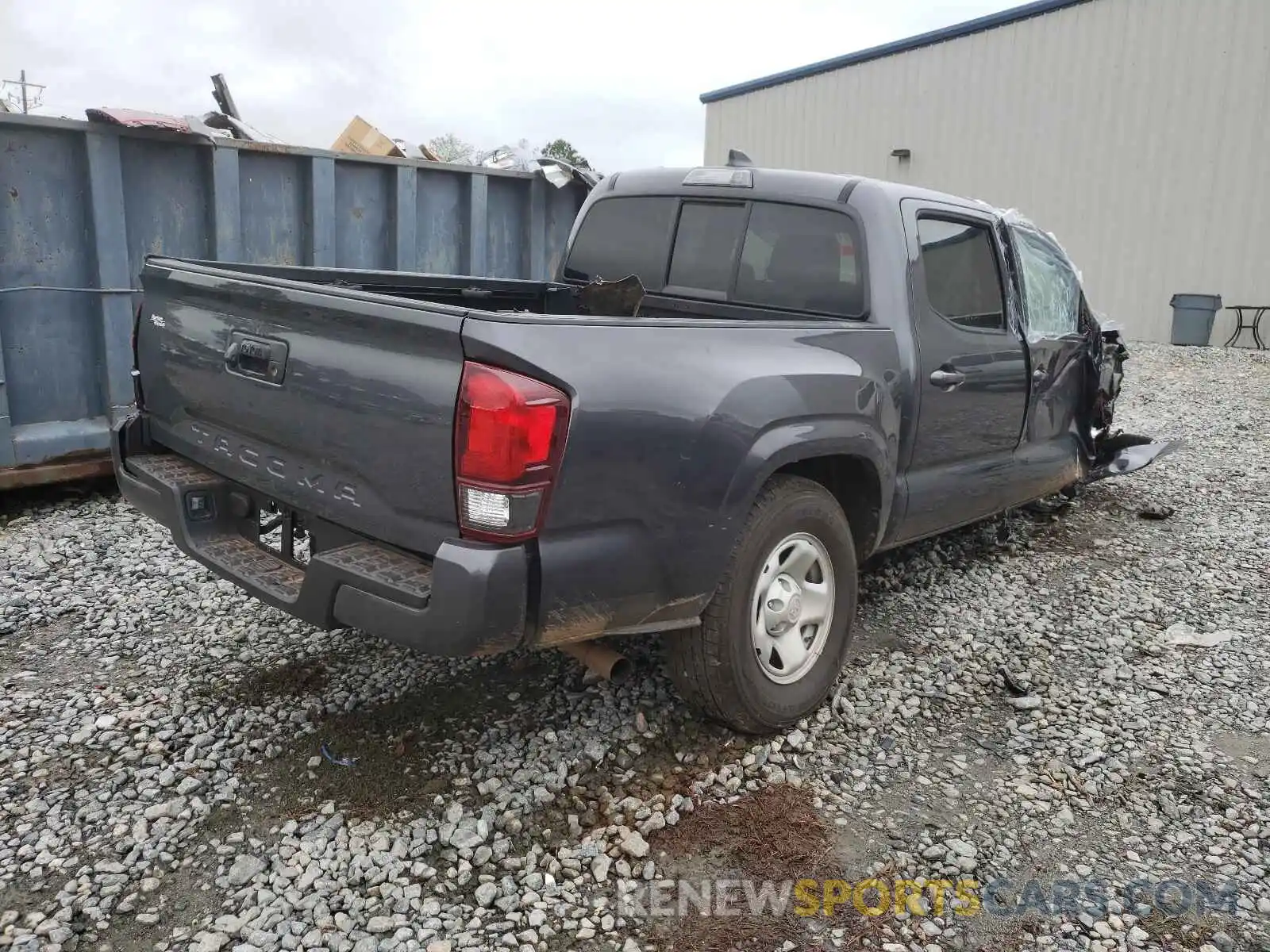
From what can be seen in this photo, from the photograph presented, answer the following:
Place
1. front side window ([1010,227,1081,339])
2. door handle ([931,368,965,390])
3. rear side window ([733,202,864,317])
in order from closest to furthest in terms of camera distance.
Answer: rear side window ([733,202,864,317])
door handle ([931,368,965,390])
front side window ([1010,227,1081,339])

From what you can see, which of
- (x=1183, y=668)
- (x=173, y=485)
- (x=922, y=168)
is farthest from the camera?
(x=922, y=168)

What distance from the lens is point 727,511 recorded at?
2.86 m

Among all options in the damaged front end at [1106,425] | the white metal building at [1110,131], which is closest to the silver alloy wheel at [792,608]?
the damaged front end at [1106,425]

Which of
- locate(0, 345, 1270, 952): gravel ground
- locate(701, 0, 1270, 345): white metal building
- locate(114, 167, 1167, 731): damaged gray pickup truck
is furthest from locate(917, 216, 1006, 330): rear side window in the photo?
locate(701, 0, 1270, 345): white metal building

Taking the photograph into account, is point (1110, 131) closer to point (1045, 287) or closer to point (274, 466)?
point (1045, 287)

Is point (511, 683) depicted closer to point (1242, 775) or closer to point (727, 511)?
point (727, 511)

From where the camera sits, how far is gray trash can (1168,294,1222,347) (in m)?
15.5

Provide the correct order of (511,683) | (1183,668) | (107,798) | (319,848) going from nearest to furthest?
1. (319,848)
2. (107,798)
3. (511,683)
4. (1183,668)

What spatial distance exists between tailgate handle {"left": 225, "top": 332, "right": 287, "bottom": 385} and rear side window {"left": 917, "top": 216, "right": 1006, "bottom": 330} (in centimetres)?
252

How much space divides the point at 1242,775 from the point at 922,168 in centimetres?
1764

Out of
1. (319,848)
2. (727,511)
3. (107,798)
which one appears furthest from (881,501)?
(107,798)

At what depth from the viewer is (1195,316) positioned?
51.2 ft

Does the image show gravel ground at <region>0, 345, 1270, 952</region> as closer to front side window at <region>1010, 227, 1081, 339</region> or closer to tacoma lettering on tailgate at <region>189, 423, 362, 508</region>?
tacoma lettering on tailgate at <region>189, 423, 362, 508</region>

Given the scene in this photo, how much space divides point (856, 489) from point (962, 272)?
4.11ft
